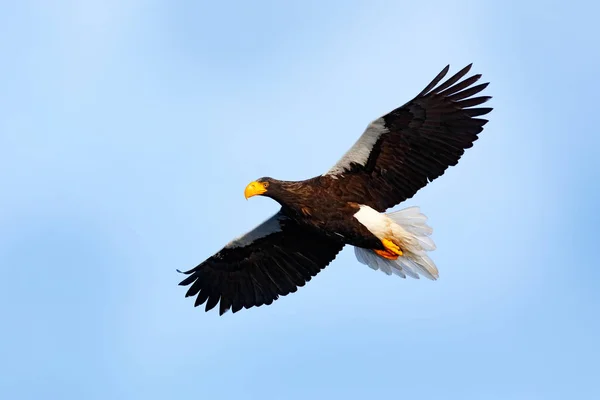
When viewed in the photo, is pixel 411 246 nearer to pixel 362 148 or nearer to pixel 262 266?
pixel 362 148

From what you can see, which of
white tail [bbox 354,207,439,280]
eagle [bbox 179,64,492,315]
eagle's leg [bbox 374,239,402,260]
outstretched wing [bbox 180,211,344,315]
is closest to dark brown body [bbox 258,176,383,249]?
eagle [bbox 179,64,492,315]

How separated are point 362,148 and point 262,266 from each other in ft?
7.38

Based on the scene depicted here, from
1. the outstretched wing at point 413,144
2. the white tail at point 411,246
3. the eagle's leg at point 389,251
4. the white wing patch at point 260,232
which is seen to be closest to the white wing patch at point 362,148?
the outstretched wing at point 413,144

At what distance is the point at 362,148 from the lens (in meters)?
12.8

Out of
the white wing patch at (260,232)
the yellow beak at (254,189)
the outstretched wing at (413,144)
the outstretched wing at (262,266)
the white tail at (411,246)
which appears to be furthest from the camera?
the outstretched wing at (262,266)

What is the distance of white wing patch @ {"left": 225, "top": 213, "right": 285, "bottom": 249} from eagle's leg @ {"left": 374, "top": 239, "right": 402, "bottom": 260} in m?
1.25

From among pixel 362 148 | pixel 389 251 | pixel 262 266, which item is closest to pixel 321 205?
pixel 362 148

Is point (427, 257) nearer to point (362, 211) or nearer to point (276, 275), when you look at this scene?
point (362, 211)

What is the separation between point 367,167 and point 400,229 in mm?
793

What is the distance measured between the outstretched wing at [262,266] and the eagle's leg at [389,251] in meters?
0.65

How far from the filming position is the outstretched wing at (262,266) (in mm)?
13828

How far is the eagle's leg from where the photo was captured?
13.1m

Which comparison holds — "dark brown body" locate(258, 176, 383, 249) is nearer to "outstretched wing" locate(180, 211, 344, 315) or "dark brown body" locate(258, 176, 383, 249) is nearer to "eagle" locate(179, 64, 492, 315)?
"eagle" locate(179, 64, 492, 315)

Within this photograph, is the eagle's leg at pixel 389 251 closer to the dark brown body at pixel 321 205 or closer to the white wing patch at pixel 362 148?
the dark brown body at pixel 321 205
